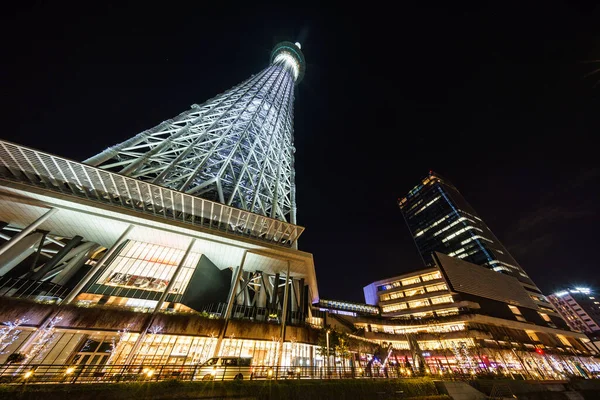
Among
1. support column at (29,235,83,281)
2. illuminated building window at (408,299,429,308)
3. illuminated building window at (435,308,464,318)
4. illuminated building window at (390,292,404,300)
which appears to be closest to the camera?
support column at (29,235,83,281)

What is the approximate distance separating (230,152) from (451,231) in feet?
338

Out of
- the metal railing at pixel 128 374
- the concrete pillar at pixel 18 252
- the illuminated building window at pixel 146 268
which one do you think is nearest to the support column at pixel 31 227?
the concrete pillar at pixel 18 252

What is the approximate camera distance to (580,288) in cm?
11181

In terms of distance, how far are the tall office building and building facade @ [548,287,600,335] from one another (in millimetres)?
44180

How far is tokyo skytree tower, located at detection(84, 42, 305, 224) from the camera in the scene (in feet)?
102

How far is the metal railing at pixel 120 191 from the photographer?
20.6 metres

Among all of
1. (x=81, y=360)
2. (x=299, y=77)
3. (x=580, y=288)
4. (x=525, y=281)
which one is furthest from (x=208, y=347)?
(x=580, y=288)

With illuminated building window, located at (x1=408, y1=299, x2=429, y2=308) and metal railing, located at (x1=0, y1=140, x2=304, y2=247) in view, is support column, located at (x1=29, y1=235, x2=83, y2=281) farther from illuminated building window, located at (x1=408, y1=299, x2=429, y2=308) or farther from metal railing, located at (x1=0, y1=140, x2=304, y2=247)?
illuminated building window, located at (x1=408, y1=299, x2=429, y2=308)

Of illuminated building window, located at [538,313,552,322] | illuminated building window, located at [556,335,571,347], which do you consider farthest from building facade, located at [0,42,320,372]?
illuminated building window, located at [556,335,571,347]

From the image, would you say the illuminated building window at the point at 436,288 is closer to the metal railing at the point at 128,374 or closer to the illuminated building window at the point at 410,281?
the illuminated building window at the point at 410,281

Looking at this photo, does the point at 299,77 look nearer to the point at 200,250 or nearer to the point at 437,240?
the point at 200,250

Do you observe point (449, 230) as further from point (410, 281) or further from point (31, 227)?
point (31, 227)

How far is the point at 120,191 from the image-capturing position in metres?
23.9

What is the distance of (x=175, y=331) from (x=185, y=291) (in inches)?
284
